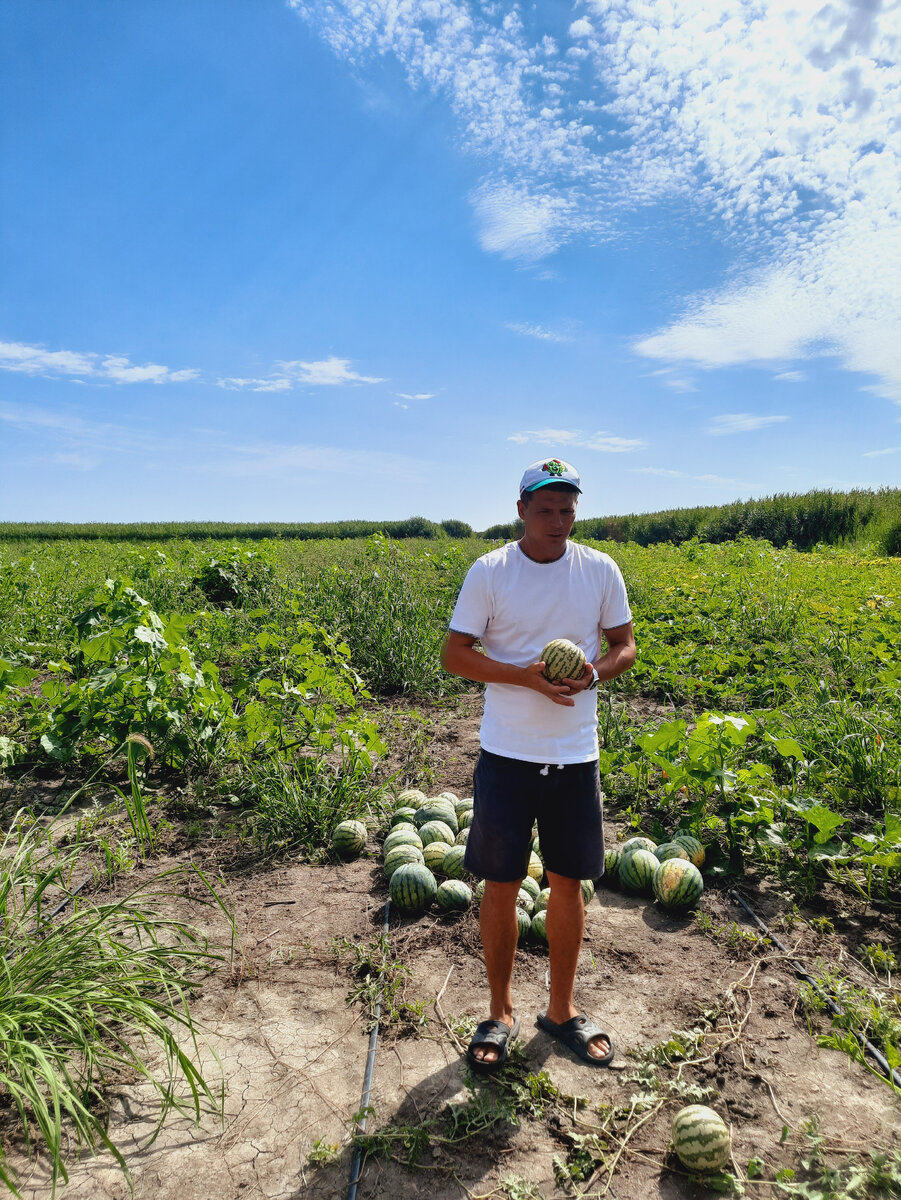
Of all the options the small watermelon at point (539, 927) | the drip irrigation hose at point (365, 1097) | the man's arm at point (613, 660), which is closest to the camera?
the drip irrigation hose at point (365, 1097)

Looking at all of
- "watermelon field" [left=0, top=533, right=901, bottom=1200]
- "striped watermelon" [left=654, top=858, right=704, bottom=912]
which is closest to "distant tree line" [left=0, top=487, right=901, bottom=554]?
"watermelon field" [left=0, top=533, right=901, bottom=1200]

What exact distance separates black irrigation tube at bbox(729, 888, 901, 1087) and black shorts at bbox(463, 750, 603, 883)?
3.95 feet

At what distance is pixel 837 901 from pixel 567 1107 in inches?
80.2

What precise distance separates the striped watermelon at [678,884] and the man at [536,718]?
1.08 meters

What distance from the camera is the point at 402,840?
12.9 feet

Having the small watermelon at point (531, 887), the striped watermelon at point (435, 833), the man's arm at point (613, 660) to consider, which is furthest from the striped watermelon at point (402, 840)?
the man's arm at point (613, 660)

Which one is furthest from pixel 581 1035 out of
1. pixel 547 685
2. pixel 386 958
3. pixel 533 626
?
pixel 533 626

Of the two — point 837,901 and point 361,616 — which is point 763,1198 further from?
point 361,616

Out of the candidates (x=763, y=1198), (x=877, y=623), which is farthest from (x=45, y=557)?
(x=763, y=1198)

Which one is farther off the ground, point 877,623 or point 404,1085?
point 877,623

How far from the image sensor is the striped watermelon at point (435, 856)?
12.5 feet

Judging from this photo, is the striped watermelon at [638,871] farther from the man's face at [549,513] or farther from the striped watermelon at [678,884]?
the man's face at [549,513]

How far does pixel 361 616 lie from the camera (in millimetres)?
8688

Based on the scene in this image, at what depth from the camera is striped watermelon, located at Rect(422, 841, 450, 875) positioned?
381cm
